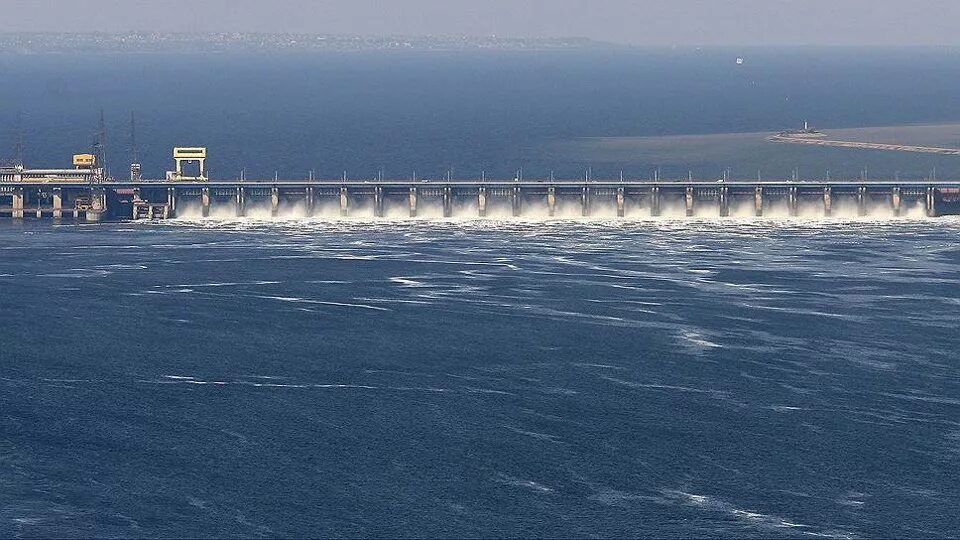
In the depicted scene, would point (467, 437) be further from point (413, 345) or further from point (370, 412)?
point (413, 345)

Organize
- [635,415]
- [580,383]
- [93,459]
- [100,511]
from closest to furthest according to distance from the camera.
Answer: [100,511], [93,459], [635,415], [580,383]

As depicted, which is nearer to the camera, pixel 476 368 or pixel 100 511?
pixel 100 511

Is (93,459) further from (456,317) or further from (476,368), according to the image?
(456,317)

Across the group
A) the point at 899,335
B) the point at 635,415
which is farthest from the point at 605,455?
the point at 899,335

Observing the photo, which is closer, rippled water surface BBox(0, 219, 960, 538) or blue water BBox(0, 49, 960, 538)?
blue water BBox(0, 49, 960, 538)

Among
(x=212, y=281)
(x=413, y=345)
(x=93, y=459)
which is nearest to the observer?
(x=93, y=459)

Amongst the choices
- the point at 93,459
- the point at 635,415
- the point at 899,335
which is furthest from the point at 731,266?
the point at 93,459

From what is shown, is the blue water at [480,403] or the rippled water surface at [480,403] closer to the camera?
the blue water at [480,403]
